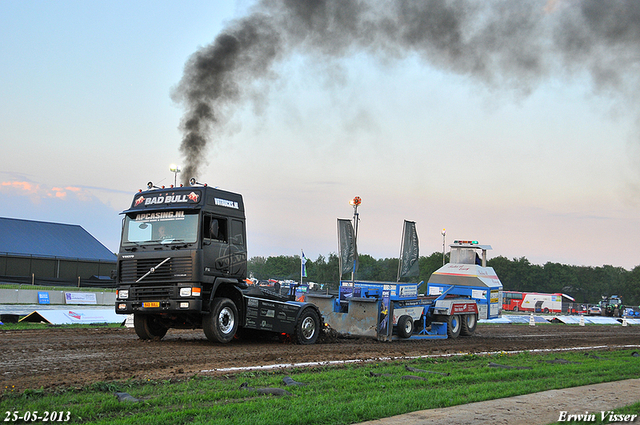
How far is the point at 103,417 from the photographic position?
6172 millimetres

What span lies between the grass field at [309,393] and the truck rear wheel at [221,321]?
12.4ft

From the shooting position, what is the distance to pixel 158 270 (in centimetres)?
1316

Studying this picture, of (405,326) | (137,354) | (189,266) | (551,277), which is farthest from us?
(551,277)

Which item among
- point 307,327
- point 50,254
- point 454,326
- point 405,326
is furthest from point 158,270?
point 50,254

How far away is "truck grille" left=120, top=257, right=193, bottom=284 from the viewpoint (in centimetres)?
1297

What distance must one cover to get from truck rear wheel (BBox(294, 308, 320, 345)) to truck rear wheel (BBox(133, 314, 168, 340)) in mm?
3440

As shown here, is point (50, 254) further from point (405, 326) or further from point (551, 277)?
point (551, 277)

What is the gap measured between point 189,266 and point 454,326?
11295 millimetres

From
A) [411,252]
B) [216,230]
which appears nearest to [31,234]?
[411,252]

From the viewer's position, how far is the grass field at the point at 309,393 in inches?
252

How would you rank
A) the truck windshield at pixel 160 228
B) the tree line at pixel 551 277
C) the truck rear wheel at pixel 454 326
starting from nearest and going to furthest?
the truck windshield at pixel 160 228
the truck rear wheel at pixel 454 326
the tree line at pixel 551 277

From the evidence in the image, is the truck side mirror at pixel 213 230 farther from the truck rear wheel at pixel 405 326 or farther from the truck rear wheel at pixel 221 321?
the truck rear wheel at pixel 405 326

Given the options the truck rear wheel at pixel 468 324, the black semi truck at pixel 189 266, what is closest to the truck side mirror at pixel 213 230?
the black semi truck at pixel 189 266

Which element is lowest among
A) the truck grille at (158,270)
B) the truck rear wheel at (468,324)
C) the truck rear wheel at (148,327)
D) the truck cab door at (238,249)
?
Answer: the truck rear wheel at (468,324)
